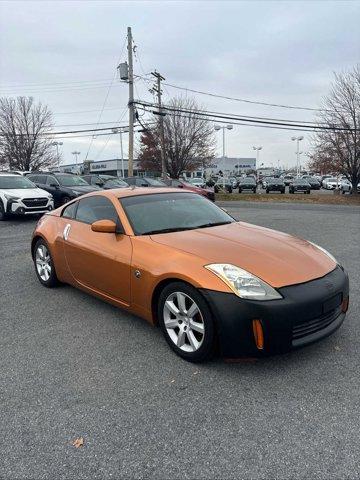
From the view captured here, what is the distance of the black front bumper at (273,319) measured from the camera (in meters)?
2.87

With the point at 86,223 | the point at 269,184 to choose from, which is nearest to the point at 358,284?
the point at 86,223

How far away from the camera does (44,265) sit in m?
5.43

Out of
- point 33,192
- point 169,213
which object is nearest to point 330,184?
point 33,192

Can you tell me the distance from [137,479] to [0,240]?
28.2 feet

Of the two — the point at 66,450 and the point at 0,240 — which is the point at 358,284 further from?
the point at 0,240

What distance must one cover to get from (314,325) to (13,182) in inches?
517

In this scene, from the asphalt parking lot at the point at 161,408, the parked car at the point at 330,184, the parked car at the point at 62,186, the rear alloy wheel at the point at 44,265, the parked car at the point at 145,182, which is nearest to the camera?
the asphalt parking lot at the point at 161,408

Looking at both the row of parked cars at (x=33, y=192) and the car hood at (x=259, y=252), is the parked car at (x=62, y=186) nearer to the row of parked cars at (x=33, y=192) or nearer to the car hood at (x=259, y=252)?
the row of parked cars at (x=33, y=192)

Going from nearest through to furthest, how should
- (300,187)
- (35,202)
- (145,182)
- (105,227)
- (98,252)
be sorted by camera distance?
1. (105,227)
2. (98,252)
3. (35,202)
4. (145,182)
5. (300,187)

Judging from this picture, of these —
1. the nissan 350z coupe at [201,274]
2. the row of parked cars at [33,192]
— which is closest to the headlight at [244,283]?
the nissan 350z coupe at [201,274]

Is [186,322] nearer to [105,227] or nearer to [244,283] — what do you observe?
[244,283]

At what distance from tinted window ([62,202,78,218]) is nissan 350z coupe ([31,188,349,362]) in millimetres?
234

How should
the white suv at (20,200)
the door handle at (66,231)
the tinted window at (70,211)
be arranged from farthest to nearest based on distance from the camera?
1. the white suv at (20,200)
2. the tinted window at (70,211)
3. the door handle at (66,231)

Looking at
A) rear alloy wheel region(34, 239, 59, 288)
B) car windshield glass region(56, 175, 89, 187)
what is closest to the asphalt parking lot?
rear alloy wheel region(34, 239, 59, 288)
